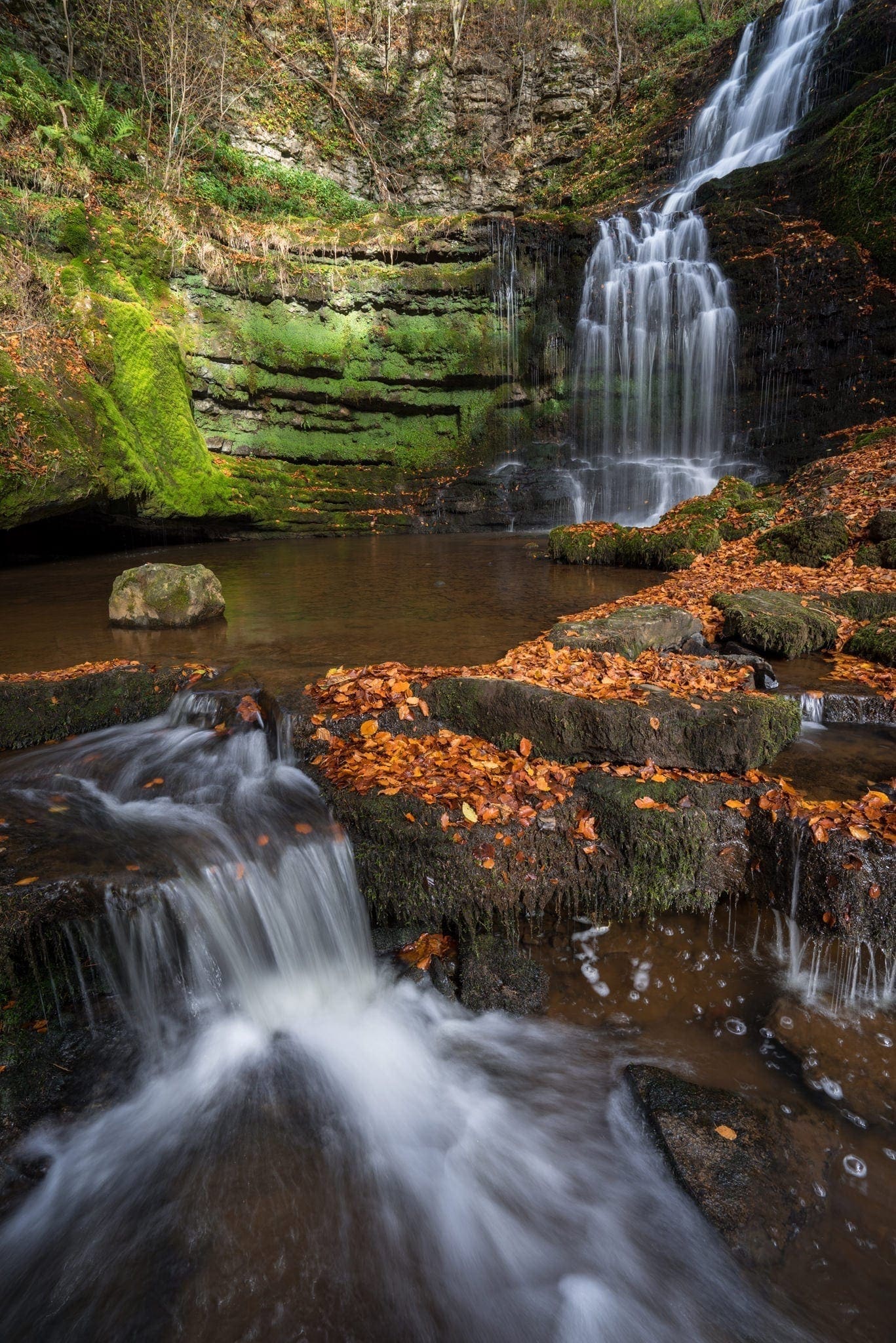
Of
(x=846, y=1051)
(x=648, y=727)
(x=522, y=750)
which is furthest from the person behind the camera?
(x=522, y=750)

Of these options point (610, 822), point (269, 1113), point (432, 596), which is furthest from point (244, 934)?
point (432, 596)

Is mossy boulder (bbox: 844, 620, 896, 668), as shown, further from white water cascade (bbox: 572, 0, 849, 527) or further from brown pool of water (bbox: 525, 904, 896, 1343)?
white water cascade (bbox: 572, 0, 849, 527)

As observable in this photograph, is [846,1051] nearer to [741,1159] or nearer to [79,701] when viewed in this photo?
[741,1159]

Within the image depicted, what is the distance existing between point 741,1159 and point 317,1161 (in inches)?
62.0

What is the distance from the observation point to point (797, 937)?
305cm

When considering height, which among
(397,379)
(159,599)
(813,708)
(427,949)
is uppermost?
(397,379)

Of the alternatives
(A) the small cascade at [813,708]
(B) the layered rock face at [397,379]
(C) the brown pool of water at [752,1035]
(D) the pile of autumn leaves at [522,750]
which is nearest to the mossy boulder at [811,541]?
(D) the pile of autumn leaves at [522,750]

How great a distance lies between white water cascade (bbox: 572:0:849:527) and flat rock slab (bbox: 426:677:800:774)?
1113cm

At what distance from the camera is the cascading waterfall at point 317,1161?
1975mm

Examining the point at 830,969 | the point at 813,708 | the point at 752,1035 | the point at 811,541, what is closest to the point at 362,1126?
the point at 752,1035

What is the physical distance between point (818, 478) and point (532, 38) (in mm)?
23606

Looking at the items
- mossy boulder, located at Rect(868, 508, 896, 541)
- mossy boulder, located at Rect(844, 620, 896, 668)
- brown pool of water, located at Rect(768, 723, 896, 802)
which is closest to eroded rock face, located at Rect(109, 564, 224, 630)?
brown pool of water, located at Rect(768, 723, 896, 802)

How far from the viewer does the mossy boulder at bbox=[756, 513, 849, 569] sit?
7.66 meters

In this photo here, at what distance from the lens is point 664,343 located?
15.3m
